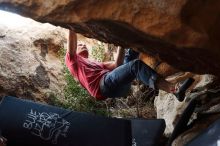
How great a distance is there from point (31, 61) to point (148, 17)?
3.62 m

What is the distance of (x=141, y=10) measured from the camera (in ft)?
9.33

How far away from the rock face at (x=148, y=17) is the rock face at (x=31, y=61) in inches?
101

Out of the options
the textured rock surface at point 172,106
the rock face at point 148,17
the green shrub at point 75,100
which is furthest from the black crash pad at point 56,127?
the rock face at point 148,17

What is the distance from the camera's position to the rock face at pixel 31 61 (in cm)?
562

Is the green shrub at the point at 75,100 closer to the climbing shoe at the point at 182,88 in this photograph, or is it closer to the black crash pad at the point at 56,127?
the black crash pad at the point at 56,127

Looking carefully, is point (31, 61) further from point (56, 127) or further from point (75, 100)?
point (56, 127)

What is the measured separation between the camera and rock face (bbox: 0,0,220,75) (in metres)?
2.83

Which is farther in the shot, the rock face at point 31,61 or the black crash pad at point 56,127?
the rock face at point 31,61

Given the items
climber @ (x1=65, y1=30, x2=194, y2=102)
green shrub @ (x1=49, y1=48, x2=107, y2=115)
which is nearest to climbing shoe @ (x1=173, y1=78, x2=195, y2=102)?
climber @ (x1=65, y1=30, x2=194, y2=102)

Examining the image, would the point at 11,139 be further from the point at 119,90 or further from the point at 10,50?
the point at 10,50


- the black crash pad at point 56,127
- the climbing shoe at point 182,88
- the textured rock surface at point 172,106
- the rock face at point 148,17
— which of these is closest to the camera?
the rock face at point 148,17

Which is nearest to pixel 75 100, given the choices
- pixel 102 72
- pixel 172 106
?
pixel 102 72

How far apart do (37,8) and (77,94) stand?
3.01 metres

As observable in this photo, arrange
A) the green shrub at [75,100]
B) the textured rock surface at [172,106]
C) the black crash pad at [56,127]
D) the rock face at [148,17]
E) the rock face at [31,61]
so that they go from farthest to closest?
the green shrub at [75,100] < the rock face at [31,61] < the textured rock surface at [172,106] < the black crash pad at [56,127] < the rock face at [148,17]
